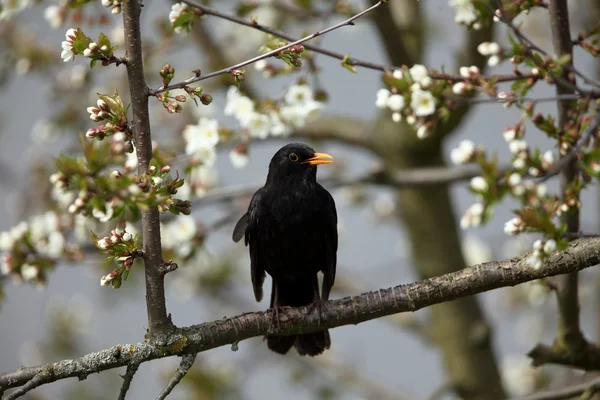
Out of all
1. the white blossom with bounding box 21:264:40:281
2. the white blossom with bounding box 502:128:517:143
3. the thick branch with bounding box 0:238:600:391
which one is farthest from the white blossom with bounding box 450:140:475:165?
the white blossom with bounding box 21:264:40:281

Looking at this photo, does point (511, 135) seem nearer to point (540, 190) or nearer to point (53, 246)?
point (540, 190)

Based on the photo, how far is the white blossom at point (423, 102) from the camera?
3182 mm

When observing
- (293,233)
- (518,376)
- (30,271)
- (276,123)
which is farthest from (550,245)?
(518,376)

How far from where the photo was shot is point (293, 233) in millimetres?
3943

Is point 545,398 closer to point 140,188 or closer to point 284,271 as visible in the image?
point 284,271

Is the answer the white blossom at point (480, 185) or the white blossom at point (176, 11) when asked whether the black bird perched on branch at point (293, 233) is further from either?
the white blossom at point (480, 185)

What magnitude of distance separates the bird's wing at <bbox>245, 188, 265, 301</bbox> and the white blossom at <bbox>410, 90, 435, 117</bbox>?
1196 millimetres

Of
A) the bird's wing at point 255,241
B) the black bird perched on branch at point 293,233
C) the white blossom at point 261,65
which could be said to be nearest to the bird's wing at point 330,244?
the black bird perched on branch at point 293,233

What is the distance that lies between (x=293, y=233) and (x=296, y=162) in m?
0.48

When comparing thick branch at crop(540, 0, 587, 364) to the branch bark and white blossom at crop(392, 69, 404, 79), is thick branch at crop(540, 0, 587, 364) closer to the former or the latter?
the branch bark

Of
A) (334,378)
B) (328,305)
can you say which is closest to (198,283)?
(334,378)

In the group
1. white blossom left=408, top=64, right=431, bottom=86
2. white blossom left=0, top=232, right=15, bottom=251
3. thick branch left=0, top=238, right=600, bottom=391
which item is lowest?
thick branch left=0, top=238, right=600, bottom=391

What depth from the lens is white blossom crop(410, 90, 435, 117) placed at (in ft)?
10.4

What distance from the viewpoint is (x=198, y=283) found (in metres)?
6.91
